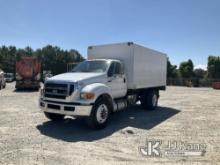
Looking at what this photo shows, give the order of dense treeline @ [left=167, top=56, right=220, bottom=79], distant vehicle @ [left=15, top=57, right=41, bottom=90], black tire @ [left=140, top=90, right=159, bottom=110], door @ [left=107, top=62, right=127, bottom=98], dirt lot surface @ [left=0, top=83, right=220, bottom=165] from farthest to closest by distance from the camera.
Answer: dense treeline @ [left=167, top=56, right=220, bottom=79] → distant vehicle @ [left=15, top=57, right=41, bottom=90] → black tire @ [left=140, top=90, right=159, bottom=110] → door @ [left=107, top=62, right=127, bottom=98] → dirt lot surface @ [left=0, top=83, right=220, bottom=165]

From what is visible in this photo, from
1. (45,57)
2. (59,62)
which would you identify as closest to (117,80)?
(59,62)

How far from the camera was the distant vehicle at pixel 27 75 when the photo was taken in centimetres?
2397

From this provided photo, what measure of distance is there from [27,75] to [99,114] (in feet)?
57.1

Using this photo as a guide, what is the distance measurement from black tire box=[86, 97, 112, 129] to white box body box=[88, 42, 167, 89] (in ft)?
7.76

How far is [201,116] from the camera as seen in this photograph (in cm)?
1114

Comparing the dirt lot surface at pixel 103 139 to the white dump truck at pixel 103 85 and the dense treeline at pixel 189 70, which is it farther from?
the dense treeline at pixel 189 70

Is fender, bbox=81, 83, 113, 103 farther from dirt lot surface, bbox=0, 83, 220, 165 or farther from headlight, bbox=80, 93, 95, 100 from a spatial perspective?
Answer: dirt lot surface, bbox=0, 83, 220, 165

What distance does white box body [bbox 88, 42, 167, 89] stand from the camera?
1074 cm

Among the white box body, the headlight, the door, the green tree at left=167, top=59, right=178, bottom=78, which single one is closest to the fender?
the headlight

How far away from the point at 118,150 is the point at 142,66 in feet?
20.4

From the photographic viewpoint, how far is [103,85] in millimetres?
8719

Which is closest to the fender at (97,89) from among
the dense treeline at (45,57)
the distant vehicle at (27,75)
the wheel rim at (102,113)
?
the wheel rim at (102,113)

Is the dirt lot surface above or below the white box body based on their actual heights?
below

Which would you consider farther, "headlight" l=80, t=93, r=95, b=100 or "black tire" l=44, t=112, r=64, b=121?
"black tire" l=44, t=112, r=64, b=121
